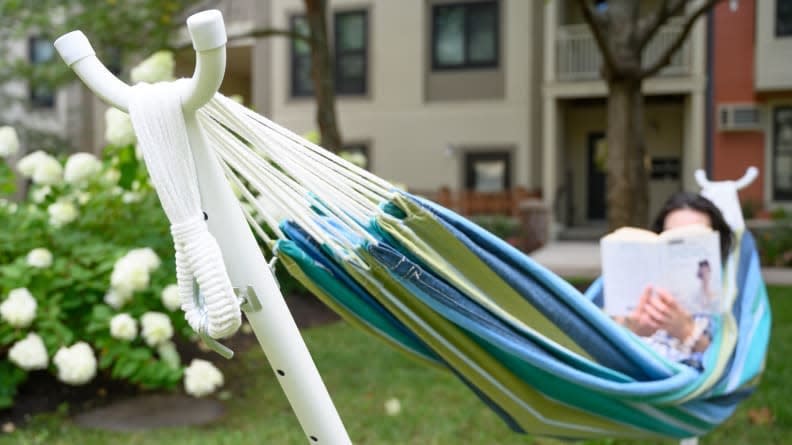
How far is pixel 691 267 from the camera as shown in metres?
2.25

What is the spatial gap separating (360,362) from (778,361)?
239cm

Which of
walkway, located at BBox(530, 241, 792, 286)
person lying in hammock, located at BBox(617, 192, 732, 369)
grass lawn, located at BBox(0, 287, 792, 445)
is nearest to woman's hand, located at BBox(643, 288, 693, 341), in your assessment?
person lying in hammock, located at BBox(617, 192, 732, 369)

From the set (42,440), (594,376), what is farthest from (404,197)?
(42,440)

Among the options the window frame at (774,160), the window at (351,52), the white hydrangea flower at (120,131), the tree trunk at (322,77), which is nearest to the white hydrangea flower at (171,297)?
the white hydrangea flower at (120,131)

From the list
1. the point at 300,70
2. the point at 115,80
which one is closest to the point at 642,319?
the point at 115,80

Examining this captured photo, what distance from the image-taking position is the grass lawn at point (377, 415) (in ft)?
10.3

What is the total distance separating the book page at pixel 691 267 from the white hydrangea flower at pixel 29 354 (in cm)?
238

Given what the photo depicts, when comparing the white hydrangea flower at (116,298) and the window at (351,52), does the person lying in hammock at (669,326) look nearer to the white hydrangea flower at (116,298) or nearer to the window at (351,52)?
the white hydrangea flower at (116,298)

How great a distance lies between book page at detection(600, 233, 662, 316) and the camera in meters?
2.26

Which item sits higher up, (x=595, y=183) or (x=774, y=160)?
(x=774, y=160)

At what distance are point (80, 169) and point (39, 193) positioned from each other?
0.53 metres

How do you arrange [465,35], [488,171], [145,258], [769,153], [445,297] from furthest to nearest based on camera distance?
1. [488,171]
2. [465,35]
3. [769,153]
4. [145,258]
5. [445,297]

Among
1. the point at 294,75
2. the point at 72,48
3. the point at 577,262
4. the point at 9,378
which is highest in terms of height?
the point at 294,75

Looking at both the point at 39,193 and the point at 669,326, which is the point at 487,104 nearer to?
the point at 39,193
